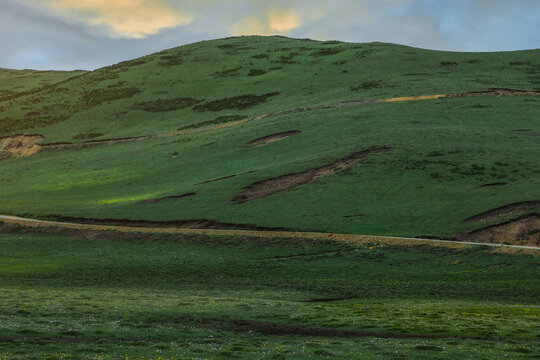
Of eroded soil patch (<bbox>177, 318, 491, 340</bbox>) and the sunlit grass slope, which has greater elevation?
the sunlit grass slope

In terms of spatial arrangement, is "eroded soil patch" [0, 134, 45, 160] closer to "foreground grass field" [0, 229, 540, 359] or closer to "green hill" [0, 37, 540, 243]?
"green hill" [0, 37, 540, 243]

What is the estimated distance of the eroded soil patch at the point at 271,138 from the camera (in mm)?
86875

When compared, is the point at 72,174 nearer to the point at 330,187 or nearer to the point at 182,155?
the point at 182,155

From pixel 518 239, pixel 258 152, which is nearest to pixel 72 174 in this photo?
pixel 258 152

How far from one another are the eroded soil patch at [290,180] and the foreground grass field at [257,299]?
545 inches

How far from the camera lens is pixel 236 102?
12388cm

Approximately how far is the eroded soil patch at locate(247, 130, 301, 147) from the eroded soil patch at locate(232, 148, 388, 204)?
58.5 ft

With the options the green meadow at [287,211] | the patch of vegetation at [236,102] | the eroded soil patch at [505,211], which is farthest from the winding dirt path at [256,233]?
the patch of vegetation at [236,102]

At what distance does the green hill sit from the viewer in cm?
5747

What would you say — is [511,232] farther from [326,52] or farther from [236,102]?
[326,52]

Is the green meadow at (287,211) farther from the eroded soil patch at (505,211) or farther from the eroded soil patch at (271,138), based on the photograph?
the eroded soil patch at (271,138)

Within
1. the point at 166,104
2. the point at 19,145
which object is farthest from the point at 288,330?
the point at 166,104

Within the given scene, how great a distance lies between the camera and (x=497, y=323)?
25.2 m

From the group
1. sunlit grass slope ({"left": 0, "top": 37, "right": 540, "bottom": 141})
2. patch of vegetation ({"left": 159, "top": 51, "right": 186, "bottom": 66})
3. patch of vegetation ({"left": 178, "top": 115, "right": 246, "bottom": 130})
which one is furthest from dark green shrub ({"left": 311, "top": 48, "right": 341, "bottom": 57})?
patch of vegetation ({"left": 178, "top": 115, "right": 246, "bottom": 130})
